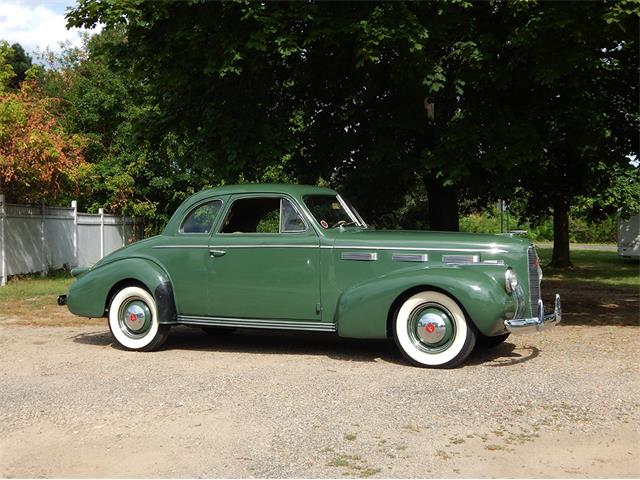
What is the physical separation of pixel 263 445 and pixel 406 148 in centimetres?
767

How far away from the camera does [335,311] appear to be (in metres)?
7.41

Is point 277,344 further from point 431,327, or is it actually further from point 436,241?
point 436,241

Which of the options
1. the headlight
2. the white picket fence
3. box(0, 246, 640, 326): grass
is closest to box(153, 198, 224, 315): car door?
the headlight

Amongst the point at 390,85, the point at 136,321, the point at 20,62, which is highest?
the point at 20,62

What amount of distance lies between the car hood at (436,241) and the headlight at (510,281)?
0.30m

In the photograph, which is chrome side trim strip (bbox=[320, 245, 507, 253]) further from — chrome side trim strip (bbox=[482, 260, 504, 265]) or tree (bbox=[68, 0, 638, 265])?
tree (bbox=[68, 0, 638, 265])

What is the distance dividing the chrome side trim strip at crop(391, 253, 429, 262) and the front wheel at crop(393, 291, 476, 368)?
15.8 inches

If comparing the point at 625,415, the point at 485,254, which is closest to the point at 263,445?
the point at 625,415

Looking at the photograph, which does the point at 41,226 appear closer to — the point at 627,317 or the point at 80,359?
the point at 80,359

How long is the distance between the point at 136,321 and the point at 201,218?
141cm

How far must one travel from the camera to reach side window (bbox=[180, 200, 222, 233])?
26.8 feet

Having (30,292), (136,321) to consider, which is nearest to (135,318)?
Answer: (136,321)

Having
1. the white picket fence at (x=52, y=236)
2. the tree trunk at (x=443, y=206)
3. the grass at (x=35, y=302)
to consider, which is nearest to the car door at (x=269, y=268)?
the grass at (x=35, y=302)

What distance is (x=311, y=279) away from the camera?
7.53 m
